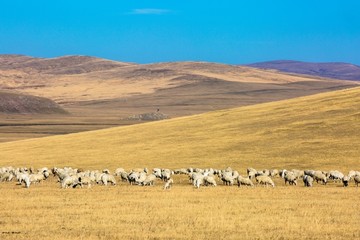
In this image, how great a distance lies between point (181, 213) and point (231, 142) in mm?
25532

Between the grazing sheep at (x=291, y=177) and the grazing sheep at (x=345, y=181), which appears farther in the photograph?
the grazing sheep at (x=291, y=177)

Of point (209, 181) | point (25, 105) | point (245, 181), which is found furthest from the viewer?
point (25, 105)

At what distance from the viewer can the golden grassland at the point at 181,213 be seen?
52.3 ft

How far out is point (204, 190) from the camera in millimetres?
25125

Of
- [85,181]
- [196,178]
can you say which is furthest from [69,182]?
[196,178]

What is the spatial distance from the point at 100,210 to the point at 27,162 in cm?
2440

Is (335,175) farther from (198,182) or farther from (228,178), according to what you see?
(198,182)

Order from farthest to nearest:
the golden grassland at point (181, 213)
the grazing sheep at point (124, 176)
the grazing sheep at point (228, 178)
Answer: the grazing sheep at point (124, 176)
the grazing sheep at point (228, 178)
the golden grassland at point (181, 213)

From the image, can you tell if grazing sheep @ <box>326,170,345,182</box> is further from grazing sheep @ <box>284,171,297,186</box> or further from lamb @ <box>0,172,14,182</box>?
lamb @ <box>0,172,14,182</box>

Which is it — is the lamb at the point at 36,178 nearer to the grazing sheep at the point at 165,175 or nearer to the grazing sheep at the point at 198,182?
the grazing sheep at the point at 165,175

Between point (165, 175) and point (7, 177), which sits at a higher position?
point (165, 175)

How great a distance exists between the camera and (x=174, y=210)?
1955cm

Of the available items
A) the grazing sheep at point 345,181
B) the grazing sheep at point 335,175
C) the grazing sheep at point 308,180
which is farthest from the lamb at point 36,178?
the grazing sheep at point 345,181

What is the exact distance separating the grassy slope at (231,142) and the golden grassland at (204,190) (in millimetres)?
79
